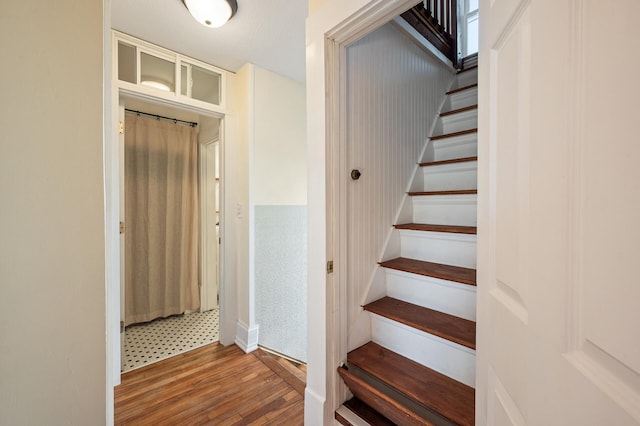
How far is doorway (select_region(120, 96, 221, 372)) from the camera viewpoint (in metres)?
2.62

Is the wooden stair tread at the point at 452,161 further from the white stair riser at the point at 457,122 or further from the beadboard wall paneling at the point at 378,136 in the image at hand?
the white stair riser at the point at 457,122

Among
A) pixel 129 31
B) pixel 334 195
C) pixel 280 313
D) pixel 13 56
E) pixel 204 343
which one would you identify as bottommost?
pixel 204 343

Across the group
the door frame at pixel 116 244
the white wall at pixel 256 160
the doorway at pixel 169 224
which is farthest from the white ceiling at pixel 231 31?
the doorway at pixel 169 224

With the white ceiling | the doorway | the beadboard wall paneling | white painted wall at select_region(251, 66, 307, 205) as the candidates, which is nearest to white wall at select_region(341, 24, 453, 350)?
the beadboard wall paneling

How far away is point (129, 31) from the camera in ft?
5.68

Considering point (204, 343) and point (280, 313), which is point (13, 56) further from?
point (204, 343)

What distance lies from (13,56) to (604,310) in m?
1.20

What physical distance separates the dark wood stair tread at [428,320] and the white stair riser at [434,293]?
3cm

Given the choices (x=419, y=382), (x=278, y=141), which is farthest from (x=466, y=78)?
(x=419, y=382)

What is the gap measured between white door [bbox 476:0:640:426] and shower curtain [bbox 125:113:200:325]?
3.06 meters

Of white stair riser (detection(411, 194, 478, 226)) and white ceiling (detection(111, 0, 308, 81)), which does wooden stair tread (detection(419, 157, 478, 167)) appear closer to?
Answer: white stair riser (detection(411, 194, 478, 226))

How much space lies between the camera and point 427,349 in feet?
3.96

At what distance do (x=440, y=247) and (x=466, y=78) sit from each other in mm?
1808

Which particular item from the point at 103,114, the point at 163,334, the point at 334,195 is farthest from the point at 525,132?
the point at 163,334
